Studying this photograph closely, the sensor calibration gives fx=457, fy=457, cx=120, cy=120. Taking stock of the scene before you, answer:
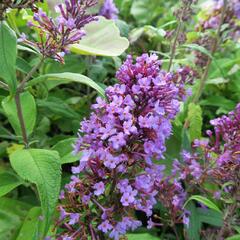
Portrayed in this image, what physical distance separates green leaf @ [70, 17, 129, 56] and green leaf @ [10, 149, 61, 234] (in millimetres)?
429

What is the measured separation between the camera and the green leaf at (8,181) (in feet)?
4.28

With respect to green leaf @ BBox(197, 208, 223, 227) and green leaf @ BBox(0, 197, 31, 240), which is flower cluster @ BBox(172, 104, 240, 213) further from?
green leaf @ BBox(0, 197, 31, 240)

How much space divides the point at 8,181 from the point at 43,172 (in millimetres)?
302

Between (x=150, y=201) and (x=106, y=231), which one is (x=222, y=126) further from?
(x=106, y=231)

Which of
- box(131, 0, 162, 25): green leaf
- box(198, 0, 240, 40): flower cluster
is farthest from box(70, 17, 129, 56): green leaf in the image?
box(131, 0, 162, 25): green leaf

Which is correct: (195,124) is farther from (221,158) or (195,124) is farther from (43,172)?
(43,172)

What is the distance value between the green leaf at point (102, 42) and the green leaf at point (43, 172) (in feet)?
1.41

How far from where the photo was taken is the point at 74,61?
1.85m

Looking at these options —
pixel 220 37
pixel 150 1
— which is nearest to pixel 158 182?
pixel 220 37

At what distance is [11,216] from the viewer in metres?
1.41

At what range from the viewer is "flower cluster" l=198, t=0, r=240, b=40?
2.02 metres

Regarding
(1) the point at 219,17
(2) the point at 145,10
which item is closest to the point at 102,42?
(1) the point at 219,17

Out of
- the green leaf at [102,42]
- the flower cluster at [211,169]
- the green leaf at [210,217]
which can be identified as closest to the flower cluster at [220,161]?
the flower cluster at [211,169]

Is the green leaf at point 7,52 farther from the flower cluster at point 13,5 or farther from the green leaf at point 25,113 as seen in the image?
the green leaf at point 25,113
